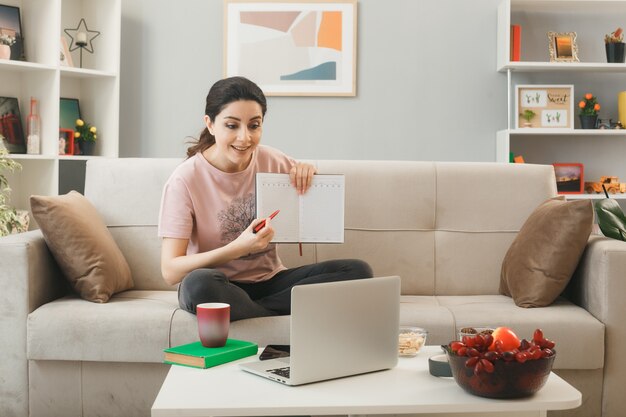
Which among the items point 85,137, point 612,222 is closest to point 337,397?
point 612,222

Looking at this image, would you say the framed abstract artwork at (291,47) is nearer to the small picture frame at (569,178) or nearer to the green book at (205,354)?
the small picture frame at (569,178)

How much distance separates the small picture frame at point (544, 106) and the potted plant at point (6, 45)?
8.73ft

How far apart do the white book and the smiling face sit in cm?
10

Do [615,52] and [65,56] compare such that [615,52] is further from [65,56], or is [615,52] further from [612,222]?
[65,56]

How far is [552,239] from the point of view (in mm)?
2623

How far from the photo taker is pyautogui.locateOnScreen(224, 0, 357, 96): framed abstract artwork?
15.0 ft

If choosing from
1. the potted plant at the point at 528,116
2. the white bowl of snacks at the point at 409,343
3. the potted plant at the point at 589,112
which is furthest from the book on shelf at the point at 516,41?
the white bowl of snacks at the point at 409,343

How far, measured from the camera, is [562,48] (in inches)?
175

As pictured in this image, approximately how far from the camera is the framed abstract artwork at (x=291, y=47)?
456 centimetres

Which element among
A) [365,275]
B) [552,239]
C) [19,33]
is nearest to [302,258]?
→ [365,275]

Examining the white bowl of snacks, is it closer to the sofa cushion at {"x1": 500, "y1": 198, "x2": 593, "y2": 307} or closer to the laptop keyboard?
the laptop keyboard

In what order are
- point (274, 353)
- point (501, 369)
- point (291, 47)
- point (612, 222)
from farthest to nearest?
point (291, 47), point (612, 222), point (274, 353), point (501, 369)

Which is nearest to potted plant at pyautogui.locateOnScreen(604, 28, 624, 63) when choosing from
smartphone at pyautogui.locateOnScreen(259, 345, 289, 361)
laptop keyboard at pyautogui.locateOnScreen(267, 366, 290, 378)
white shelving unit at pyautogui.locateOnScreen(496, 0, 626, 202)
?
white shelving unit at pyautogui.locateOnScreen(496, 0, 626, 202)

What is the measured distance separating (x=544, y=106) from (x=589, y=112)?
0.79 ft
